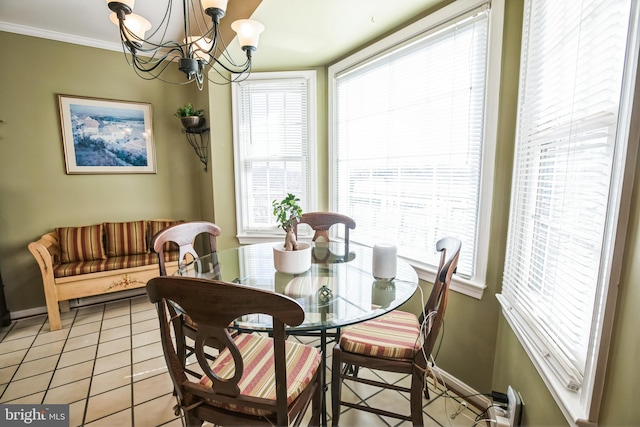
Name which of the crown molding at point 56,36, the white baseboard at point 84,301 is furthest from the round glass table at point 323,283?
the crown molding at point 56,36

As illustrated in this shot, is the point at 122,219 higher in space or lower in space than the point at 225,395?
higher

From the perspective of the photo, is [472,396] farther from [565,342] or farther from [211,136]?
[211,136]

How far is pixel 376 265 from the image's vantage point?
1.56 metres

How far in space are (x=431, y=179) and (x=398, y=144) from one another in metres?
0.39

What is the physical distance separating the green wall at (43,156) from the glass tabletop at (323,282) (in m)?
1.90

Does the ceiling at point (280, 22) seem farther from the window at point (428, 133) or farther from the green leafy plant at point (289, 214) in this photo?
the green leafy plant at point (289, 214)

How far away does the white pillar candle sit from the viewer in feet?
5.03

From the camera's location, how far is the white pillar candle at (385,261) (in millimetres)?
1534

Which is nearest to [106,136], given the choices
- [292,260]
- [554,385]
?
[292,260]

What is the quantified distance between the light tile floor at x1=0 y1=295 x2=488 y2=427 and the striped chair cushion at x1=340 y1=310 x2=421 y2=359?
1.71 ft

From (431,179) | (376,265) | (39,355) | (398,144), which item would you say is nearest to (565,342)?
(376,265)

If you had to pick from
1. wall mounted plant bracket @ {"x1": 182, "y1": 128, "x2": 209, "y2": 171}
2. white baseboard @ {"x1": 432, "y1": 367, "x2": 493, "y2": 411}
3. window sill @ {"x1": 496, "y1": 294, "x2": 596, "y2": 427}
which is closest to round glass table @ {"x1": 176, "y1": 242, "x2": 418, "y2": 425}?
window sill @ {"x1": 496, "y1": 294, "x2": 596, "y2": 427}

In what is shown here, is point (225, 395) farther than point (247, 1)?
No

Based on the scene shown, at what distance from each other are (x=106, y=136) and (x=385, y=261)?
314cm
